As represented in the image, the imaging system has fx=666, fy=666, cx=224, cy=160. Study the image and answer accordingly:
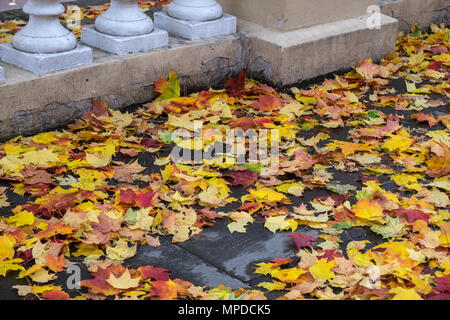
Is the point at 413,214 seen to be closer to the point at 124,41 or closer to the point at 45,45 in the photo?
the point at 124,41

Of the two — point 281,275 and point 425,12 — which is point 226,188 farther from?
point 425,12

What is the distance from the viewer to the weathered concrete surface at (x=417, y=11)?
602cm

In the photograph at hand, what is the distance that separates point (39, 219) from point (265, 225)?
3.56ft

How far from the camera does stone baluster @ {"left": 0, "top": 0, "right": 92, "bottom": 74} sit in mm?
4129

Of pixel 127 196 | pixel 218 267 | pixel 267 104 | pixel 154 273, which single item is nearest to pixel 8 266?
pixel 154 273

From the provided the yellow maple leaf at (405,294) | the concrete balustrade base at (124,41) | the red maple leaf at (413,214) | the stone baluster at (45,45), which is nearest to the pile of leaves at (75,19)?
the concrete balustrade base at (124,41)

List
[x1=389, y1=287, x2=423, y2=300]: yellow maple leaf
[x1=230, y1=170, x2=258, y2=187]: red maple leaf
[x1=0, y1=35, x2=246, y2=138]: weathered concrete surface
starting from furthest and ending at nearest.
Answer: [x1=0, y1=35, x2=246, y2=138]: weathered concrete surface < [x1=230, y1=170, x2=258, y2=187]: red maple leaf < [x1=389, y1=287, x2=423, y2=300]: yellow maple leaf

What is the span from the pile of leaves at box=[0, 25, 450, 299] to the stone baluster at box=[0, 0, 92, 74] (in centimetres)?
33

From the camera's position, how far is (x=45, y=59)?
4.06 m

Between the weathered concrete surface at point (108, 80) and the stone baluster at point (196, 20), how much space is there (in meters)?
0.08

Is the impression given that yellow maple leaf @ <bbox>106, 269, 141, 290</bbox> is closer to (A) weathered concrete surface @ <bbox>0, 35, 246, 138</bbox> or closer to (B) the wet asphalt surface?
(B) the wet asphalt surface

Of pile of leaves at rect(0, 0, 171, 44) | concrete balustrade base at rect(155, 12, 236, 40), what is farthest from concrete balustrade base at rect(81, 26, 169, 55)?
pile of leaves at rect(0, 0, 171, 44)

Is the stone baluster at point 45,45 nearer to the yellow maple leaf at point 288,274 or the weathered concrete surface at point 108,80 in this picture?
Result: the weathered concrete surface at point 108,80

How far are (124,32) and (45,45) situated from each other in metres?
0.59
